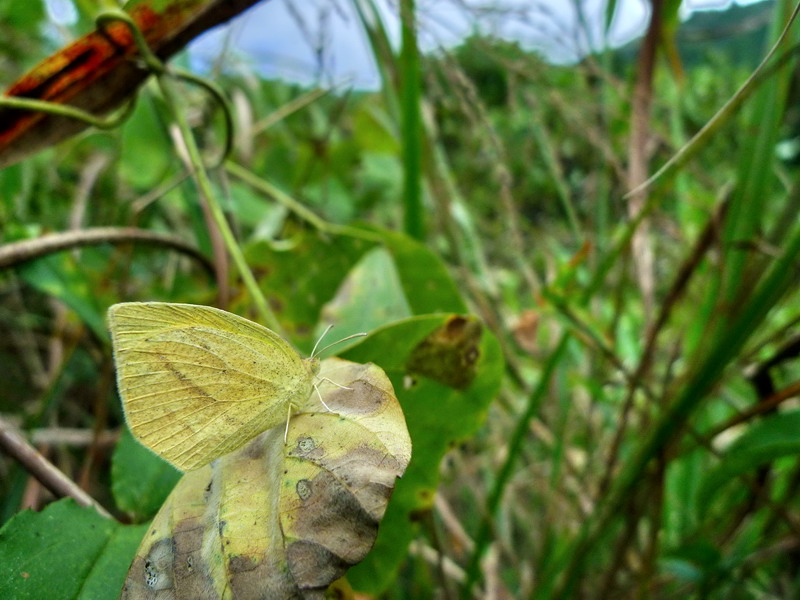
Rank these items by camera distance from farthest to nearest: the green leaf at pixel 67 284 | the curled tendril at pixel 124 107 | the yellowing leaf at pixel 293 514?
1. the green leaf at pixel 67 284
2. the curled tendril at pixel 124 107
3. the yellowing leaf at pixel 293 514

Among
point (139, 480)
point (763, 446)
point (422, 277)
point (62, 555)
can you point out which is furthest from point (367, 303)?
point (763, 446)

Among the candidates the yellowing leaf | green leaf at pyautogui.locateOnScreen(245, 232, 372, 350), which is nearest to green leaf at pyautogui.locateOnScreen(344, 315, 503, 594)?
the yellowing leaf

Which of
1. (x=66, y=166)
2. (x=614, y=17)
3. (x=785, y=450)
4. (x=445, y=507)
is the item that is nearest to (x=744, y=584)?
(x=785, y=450)

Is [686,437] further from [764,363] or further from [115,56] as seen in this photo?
[115,56]

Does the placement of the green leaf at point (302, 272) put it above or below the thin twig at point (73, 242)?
below

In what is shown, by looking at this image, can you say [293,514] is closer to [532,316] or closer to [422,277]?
[422,277]

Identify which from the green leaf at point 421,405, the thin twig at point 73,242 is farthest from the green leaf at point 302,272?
the green leaf at point 421,405

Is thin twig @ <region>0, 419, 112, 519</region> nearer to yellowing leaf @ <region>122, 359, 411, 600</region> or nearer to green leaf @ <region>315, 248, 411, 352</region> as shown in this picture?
yellowing leaf @ <region>122, 359, 411, 600</region>

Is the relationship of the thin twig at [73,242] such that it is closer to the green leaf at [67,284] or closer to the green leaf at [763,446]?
the green leaf at [67,284]
